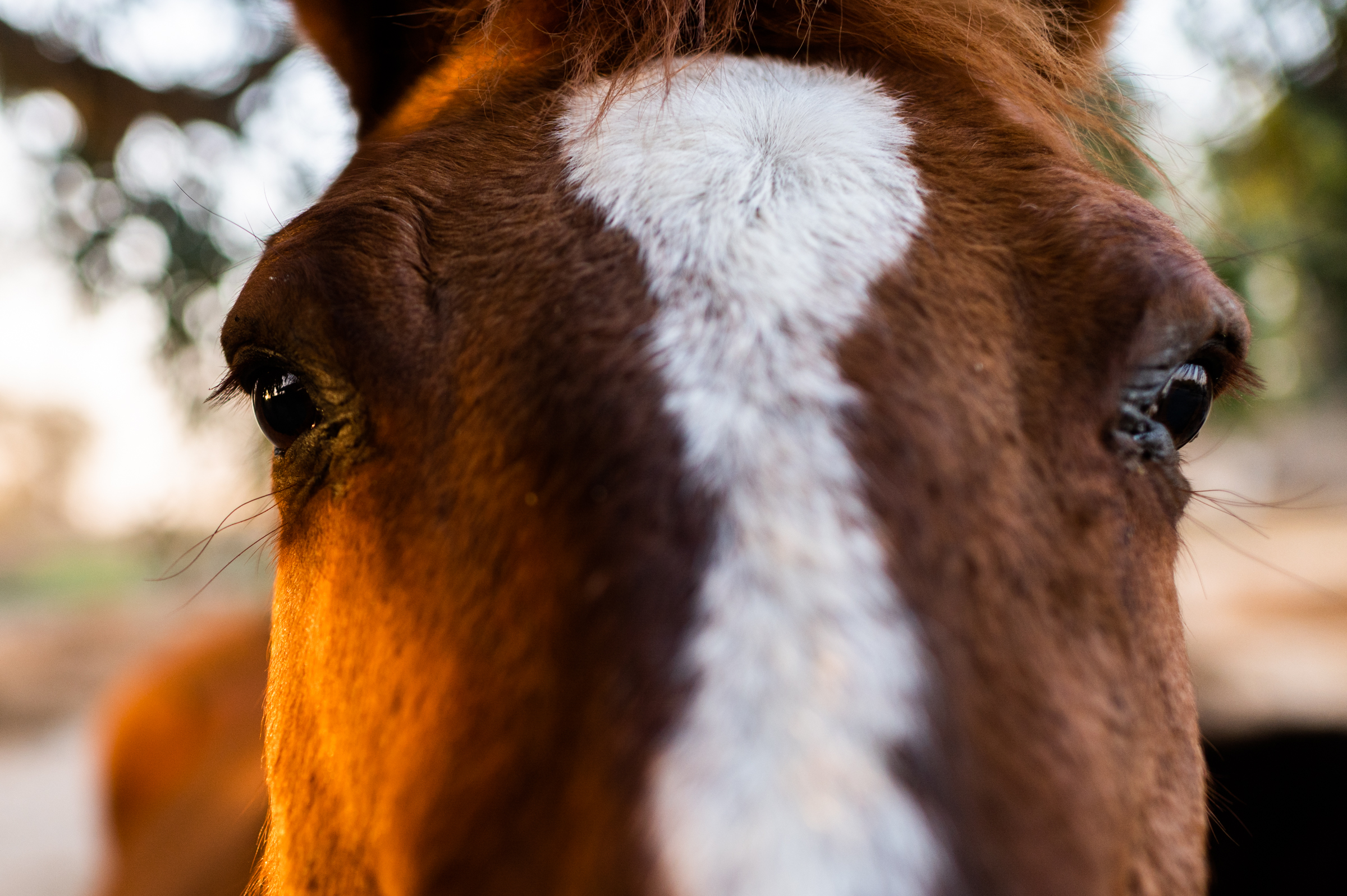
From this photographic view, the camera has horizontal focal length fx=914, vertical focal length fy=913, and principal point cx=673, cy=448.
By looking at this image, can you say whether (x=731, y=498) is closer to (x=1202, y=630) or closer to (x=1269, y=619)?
(x=1202, y=630)

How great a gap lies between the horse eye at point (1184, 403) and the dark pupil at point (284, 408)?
1034 millimetres

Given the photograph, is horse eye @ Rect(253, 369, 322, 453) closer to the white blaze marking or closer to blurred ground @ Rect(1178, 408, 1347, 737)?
the white blaze marking

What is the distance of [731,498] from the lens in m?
0.76

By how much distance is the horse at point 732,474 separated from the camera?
0.70 m

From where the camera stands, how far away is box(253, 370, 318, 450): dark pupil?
115 cm

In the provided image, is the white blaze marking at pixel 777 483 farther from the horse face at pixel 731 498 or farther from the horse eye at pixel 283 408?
the horse eye at pixel 283 408

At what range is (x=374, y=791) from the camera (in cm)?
97

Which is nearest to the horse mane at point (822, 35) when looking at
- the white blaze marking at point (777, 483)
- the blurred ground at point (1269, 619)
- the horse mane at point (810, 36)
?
the horse mane at point (810, 36)

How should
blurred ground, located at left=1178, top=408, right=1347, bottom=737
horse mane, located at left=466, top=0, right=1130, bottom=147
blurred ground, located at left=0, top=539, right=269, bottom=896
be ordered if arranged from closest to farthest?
horse mane, located at left=466, top=0, right=1130, bottom=147 < blurred ground, located at left=1178, top=408, right=1347, bottom=737 < blurred ground, located at left=0, top=539, right=269, bottom=896

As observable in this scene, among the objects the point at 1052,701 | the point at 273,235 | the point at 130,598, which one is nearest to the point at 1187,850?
→ the point at 1052,701

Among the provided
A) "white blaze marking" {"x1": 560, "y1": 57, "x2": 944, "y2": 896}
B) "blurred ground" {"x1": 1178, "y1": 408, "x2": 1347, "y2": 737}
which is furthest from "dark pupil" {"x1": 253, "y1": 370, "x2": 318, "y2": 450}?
"blurred ground" {"x1": 1178, "y1": 408, "x2": 1347, "y2": 737}

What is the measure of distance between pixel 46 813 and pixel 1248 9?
904 centimetres

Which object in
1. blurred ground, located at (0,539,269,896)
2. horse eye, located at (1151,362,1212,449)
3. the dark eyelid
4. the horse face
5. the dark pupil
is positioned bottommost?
blurred ground, located at (0,539,269,896)

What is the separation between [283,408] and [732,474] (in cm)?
68
